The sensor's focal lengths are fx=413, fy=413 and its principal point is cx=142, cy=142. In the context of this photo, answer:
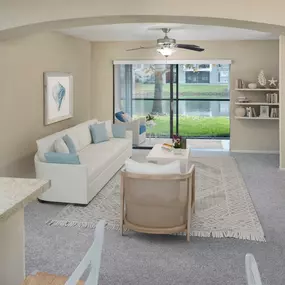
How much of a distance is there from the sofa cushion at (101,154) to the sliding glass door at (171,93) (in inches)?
82.5

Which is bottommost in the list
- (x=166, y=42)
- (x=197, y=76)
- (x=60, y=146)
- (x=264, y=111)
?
(x=60, y=146)

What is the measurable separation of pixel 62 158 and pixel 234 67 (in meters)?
5.46

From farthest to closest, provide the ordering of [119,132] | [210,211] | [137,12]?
[119,132] < [210,211] < [137,12]

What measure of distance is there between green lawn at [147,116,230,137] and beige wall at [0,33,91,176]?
294cm

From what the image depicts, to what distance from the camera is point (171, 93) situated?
32.7 feet

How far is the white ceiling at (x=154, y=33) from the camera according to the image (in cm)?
720

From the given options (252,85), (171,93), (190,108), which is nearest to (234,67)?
(252,85)

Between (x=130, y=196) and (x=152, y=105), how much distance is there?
19.9 feet

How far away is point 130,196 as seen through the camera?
166 inches

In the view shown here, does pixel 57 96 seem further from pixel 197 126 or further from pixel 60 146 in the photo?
pixel 197 126

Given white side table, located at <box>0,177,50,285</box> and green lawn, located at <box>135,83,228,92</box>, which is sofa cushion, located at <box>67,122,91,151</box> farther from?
white side table, located at <box>0,177,50,285</box>

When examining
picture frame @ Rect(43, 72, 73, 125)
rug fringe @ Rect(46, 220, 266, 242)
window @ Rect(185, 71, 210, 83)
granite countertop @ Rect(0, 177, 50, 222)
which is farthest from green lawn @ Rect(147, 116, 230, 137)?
granite countertop @ Rect(0, 177, 50, 222)

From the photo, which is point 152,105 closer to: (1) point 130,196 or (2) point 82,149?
(2) point 82,149

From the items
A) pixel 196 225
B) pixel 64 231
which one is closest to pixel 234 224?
pixel 196 225
